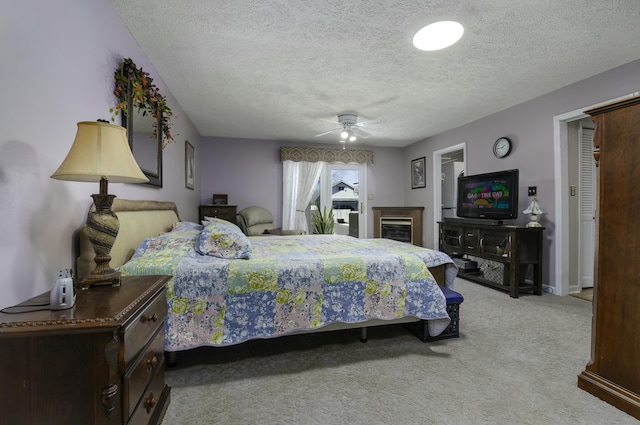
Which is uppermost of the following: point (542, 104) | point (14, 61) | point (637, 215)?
point (542, 104)

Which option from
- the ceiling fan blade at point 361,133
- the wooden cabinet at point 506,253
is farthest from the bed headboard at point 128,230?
the wooden cabinet at point 506,253

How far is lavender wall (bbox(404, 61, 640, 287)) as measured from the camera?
288cm

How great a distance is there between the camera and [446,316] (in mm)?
2100

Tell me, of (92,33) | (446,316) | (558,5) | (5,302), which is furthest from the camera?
(446,316)

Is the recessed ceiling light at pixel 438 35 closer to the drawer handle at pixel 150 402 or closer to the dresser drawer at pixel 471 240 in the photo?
the dresser drawer at pixel 471 240

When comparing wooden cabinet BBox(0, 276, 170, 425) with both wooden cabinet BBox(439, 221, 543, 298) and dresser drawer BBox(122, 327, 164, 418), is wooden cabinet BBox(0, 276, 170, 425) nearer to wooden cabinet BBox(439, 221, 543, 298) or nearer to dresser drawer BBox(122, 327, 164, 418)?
dresser drawer BBox(122, 327, 164, 418)

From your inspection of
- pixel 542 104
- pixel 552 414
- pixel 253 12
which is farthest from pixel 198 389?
pixel 542 104

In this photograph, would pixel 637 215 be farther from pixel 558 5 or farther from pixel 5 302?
pixel 5 302

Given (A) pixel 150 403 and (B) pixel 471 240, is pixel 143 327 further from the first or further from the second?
(B) pixel 471 240

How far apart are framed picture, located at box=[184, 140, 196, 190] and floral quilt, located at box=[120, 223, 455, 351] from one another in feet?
6.87

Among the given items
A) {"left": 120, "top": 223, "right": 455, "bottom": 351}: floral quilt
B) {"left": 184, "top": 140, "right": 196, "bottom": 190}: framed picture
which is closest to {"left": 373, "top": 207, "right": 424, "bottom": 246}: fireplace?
{"left": 184, "top": 140, "right": 196, "bottom": 190}: framed picture

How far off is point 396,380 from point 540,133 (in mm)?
3536

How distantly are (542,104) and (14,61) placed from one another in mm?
4658

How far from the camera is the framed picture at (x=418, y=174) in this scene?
18.9 feet
